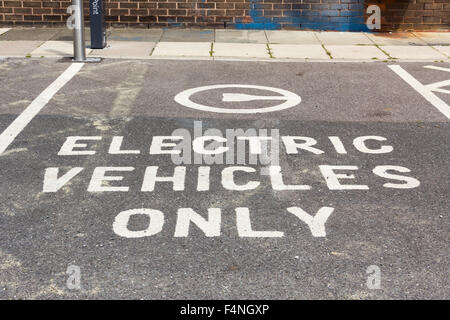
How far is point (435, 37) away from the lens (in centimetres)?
1384

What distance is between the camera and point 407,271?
15.0 ft

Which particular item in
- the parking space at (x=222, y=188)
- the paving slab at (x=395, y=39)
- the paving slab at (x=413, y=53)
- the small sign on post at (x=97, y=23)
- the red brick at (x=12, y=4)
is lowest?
the parking space at (x=222, y=188)

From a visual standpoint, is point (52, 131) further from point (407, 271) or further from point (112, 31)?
point (112, 31)

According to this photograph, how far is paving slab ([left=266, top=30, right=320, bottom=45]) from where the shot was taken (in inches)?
524

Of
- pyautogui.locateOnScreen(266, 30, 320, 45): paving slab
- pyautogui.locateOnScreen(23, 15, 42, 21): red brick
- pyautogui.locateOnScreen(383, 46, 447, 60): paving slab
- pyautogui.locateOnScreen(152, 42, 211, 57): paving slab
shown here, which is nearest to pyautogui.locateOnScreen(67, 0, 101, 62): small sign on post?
pyautogui.locateOnScreen(152, 42, 211, 57): paving slab

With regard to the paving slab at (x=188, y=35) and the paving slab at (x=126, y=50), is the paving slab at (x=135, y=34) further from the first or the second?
the paving slab at (x=126, y=50)

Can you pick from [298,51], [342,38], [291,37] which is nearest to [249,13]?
[291,37]

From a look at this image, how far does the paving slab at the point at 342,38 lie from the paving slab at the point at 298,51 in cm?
61

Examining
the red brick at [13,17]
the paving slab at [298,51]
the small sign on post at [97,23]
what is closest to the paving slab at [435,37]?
the paving slab at [298,51]

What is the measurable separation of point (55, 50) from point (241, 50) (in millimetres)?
3514

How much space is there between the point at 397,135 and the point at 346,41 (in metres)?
6.24

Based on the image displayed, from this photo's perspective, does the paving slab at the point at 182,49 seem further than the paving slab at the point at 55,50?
Yes

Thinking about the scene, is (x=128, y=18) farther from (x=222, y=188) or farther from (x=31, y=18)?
(x=222, y=188)

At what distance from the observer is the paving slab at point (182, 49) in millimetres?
12000
